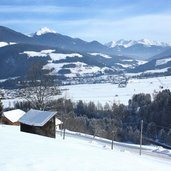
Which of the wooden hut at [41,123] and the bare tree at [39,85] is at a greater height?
the bare tree at [39,85]

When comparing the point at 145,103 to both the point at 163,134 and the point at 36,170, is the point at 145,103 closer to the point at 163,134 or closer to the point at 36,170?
the point at 163,134

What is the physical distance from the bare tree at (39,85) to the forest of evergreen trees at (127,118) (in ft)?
139

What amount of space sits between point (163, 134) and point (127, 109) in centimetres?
3764

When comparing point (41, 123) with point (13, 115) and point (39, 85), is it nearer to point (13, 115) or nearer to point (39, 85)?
point (39, 85)

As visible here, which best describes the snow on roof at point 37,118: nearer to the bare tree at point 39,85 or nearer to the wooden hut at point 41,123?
the wooden hut at point 41,123

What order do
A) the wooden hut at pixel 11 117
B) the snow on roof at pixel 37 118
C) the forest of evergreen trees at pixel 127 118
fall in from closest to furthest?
1. the snow on roof at pixel 37 118
2. the wooden hut at pixel 11 117
3. the forest of evergreen trees at pixel 127 118

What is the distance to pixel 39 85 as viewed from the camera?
43.1 meters

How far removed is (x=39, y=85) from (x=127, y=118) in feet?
304

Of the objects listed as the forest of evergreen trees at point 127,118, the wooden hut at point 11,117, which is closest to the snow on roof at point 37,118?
the wooden hut at point 11,117

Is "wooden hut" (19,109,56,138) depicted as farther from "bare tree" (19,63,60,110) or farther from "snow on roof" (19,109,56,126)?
"bare tree" (19,63,60,110)

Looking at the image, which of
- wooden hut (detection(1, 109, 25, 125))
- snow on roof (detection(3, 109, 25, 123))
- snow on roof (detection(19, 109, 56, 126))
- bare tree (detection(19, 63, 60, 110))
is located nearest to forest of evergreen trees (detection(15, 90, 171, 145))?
snow on roof (detection(3, 109, 25, 123))

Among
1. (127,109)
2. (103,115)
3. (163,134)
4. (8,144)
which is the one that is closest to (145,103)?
(127,109)

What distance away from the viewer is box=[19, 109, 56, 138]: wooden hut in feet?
127

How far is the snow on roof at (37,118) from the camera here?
38469mm
